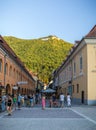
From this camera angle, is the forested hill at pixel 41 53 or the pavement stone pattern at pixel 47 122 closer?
the pavement stone pattern at pixel 47 122

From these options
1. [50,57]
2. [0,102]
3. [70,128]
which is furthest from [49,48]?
[70,128]

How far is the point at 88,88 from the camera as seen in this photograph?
3469 centimetres

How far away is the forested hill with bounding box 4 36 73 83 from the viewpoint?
333ft

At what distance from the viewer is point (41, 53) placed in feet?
350

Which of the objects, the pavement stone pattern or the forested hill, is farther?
the forested hill

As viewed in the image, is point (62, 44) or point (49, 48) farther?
point (62, 44)

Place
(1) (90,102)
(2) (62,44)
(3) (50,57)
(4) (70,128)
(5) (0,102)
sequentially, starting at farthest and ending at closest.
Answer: (2) (62,44) < (3) (50,57) < (1) (90,102) < (5) (0,102) < (4) (70,128)

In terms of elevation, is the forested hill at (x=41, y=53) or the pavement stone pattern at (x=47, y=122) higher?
the forested hill at (x=41, y=53)

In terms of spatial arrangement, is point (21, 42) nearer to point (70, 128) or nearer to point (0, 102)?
point (0, 102)

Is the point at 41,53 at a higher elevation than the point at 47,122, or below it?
higher

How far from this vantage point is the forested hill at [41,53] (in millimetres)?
101375

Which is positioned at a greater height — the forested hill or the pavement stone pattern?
the forested hill

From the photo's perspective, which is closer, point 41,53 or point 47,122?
point 47,122

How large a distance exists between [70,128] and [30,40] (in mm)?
107867
